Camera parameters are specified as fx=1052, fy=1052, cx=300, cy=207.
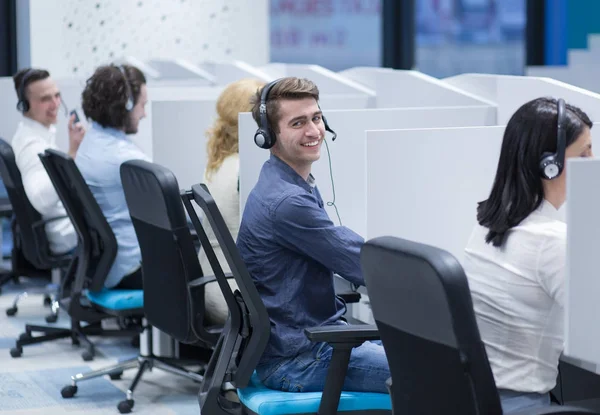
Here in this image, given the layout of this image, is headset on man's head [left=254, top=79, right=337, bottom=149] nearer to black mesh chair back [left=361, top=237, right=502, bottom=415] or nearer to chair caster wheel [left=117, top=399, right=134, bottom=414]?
black mesh chair back [left=361, top=237, right=502, bottom=415]

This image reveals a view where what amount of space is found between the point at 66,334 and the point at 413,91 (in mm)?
1693

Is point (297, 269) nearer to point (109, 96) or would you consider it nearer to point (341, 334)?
point (341, 334)

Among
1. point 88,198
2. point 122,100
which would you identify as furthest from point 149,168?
point 122,100

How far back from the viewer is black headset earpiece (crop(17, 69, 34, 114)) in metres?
4.68

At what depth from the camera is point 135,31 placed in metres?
7.23

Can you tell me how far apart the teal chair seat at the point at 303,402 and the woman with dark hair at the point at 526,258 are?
0.42m

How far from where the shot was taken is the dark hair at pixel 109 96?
12.4 ft

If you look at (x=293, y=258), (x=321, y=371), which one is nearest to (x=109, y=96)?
(x=293, y=258)

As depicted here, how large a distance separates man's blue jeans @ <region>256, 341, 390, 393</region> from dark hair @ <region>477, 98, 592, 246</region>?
517 mm

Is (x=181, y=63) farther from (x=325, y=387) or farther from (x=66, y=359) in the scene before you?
(x=325, y=387)

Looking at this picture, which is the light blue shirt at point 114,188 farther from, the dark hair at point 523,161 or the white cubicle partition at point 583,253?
the white cubicle partition at point 583,253

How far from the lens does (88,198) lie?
138 inches

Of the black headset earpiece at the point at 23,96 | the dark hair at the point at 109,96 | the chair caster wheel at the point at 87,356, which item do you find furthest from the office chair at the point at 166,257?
the black headset earpiece at the point at 23,96

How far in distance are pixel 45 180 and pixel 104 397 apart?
1.11m
